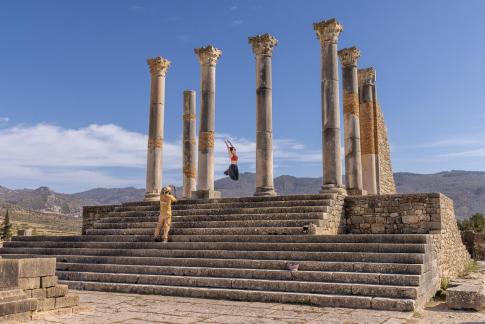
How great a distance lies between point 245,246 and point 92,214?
10.7 metres

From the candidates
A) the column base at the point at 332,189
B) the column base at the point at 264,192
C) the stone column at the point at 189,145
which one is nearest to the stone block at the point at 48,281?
the column base at the point at 264,192

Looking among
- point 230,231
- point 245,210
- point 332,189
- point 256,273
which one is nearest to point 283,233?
point 230,231

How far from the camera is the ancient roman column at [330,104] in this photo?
19.4m

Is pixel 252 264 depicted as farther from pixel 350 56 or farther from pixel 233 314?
pixel 350 56

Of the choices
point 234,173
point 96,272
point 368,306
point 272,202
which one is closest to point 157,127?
point 234,173

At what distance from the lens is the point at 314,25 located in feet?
67.8

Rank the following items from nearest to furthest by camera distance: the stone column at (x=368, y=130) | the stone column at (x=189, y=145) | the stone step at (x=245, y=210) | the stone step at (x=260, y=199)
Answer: the stone step at (x=245, y=210) → the stone step at (x=260, y=199) → the stone column at (x=368, y=130) → the stone column at (x=189, y=145)

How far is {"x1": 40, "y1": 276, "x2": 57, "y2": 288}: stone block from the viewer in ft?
30.7

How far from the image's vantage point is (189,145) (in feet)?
92.8

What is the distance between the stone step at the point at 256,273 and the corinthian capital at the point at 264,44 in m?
11.7

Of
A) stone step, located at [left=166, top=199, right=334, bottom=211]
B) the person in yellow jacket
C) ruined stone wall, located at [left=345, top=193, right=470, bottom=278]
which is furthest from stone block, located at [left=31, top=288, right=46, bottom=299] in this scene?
ruined stone wall, located at [left=345, top=193, right=470, bottom=278]

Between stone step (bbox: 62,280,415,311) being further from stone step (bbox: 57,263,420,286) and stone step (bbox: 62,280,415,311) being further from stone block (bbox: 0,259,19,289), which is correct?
stone block (bbox: 0,259,19,289)

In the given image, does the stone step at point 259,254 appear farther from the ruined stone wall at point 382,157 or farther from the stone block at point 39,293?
the ruined stone wall at point 382,157

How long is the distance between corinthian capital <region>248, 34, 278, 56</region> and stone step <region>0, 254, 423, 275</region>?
443 inches
